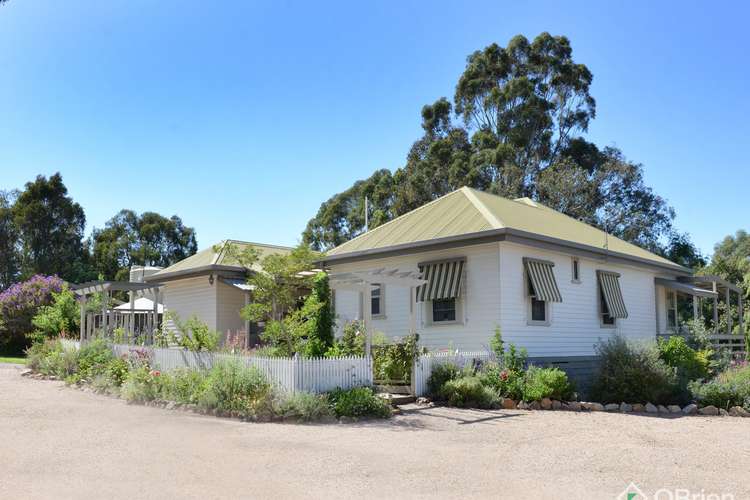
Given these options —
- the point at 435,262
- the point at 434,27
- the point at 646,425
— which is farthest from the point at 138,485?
the point at 434,27

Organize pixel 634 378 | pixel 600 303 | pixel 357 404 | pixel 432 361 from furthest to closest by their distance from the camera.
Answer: pixel 600 303 < pixel 634 378 < pixel 432 361 < pixel 357 404

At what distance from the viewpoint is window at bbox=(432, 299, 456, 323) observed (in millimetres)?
16812

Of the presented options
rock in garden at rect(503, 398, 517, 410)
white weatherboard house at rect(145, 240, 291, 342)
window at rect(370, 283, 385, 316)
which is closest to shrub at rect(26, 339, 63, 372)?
white weatherboard house at rect(145, 240, 291, 342)

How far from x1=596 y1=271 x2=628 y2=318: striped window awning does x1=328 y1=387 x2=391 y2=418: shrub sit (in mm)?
9568

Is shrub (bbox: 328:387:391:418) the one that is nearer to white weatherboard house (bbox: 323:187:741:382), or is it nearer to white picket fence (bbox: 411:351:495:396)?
white picket fence (bbox: 411:351:495:396)

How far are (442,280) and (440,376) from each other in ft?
9.74

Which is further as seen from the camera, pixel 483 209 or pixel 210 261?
pixel 210 261

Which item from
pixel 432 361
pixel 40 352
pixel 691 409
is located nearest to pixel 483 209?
pixel 432 361

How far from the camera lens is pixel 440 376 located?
14.3 m

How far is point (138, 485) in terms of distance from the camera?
6.84m

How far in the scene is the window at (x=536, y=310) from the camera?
646 inches

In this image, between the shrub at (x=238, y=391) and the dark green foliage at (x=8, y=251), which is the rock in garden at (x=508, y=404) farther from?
the dark green foliage at (x=8, y=251)

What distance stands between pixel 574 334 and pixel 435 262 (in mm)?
4572

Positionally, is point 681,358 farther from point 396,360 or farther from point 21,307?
point 21,307
